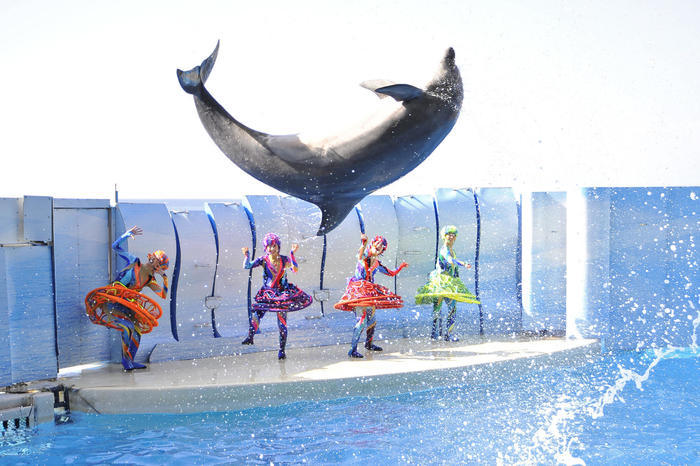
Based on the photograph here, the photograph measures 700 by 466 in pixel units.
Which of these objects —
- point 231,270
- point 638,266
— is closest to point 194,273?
point 231,270

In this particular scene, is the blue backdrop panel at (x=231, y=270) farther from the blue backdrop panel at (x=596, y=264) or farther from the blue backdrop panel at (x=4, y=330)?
the blue backdrop panel at (x=596, y=264)

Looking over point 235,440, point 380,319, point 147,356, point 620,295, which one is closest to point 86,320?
point 147,356

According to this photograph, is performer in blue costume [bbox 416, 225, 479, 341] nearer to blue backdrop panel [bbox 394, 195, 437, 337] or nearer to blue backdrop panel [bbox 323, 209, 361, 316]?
blue backdrop panel [bbox 394, 195, 437, 337]

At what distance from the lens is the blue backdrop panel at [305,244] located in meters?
9.38

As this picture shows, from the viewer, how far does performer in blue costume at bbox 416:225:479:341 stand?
9.28 m

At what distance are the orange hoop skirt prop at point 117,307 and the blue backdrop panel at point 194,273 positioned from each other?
94 cm

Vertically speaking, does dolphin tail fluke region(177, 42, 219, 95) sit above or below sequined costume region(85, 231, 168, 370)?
above

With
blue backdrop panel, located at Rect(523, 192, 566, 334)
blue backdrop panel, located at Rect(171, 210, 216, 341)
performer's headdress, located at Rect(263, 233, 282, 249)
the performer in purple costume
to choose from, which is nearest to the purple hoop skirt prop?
the performer in purple costume

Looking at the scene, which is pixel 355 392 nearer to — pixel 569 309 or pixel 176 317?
pixel 176 317

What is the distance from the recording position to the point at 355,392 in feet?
24.2

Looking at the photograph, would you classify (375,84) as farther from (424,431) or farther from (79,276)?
(79,276)

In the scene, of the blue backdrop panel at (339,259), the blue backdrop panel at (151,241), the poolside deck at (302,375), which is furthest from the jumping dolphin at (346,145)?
the blue backdrop panel at (339,259)

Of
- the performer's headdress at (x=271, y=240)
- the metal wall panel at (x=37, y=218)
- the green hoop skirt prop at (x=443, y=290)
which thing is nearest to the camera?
the metal wall panel at (x=37, y=218)

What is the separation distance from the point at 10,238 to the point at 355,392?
149 inches
